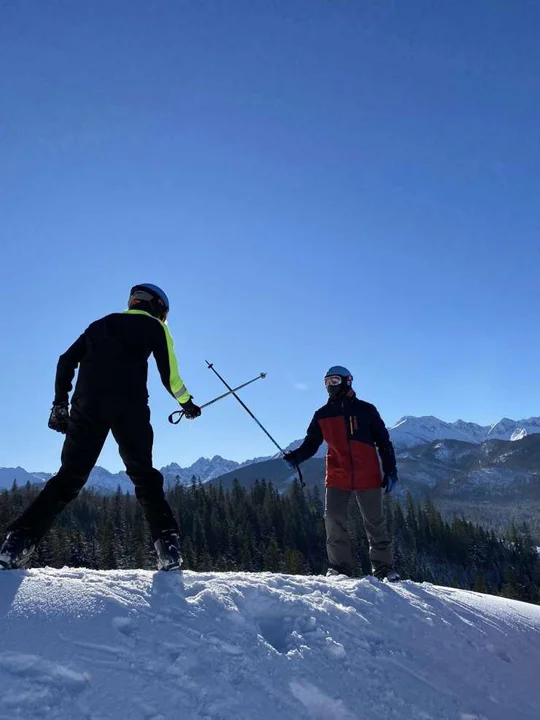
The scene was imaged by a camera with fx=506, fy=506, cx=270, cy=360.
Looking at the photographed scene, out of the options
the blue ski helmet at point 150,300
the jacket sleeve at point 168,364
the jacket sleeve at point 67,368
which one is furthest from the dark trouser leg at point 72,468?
the blue ski helmet at point 150,300

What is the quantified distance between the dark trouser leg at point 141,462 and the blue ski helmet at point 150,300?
1320 mm

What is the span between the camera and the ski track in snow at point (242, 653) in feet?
9.40

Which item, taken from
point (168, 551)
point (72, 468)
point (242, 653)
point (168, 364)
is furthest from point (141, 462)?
point (242, 653)

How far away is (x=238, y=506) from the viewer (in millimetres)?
109812

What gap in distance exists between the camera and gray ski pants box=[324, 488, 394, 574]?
7.16 m

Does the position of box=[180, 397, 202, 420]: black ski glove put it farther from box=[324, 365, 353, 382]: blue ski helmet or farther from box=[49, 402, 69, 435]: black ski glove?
box=[324, 365, 353, 382]: blue ski helmet

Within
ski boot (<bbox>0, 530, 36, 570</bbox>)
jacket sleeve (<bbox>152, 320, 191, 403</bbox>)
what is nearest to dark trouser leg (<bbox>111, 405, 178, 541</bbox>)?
jacket sleeve (<bbox>152, 320, 191, 403</bbox>)

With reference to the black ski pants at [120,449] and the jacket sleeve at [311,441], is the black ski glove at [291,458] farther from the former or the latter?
the black ski pants at [120,449]

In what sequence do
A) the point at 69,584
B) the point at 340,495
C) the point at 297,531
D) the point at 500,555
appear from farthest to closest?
the point at 500,555
the point at 297,531
the point at 340,495
the point at 69,584

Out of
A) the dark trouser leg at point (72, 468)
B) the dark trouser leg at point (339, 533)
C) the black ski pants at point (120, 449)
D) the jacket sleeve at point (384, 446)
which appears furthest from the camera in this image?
the jacket sleeve at point (384, 446)

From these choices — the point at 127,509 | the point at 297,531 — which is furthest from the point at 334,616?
the point at 127,509

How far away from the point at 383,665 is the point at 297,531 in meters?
108

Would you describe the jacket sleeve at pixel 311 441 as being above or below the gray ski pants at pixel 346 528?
above

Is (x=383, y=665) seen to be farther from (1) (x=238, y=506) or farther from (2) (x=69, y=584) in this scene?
(1) (x=238, y=506)
